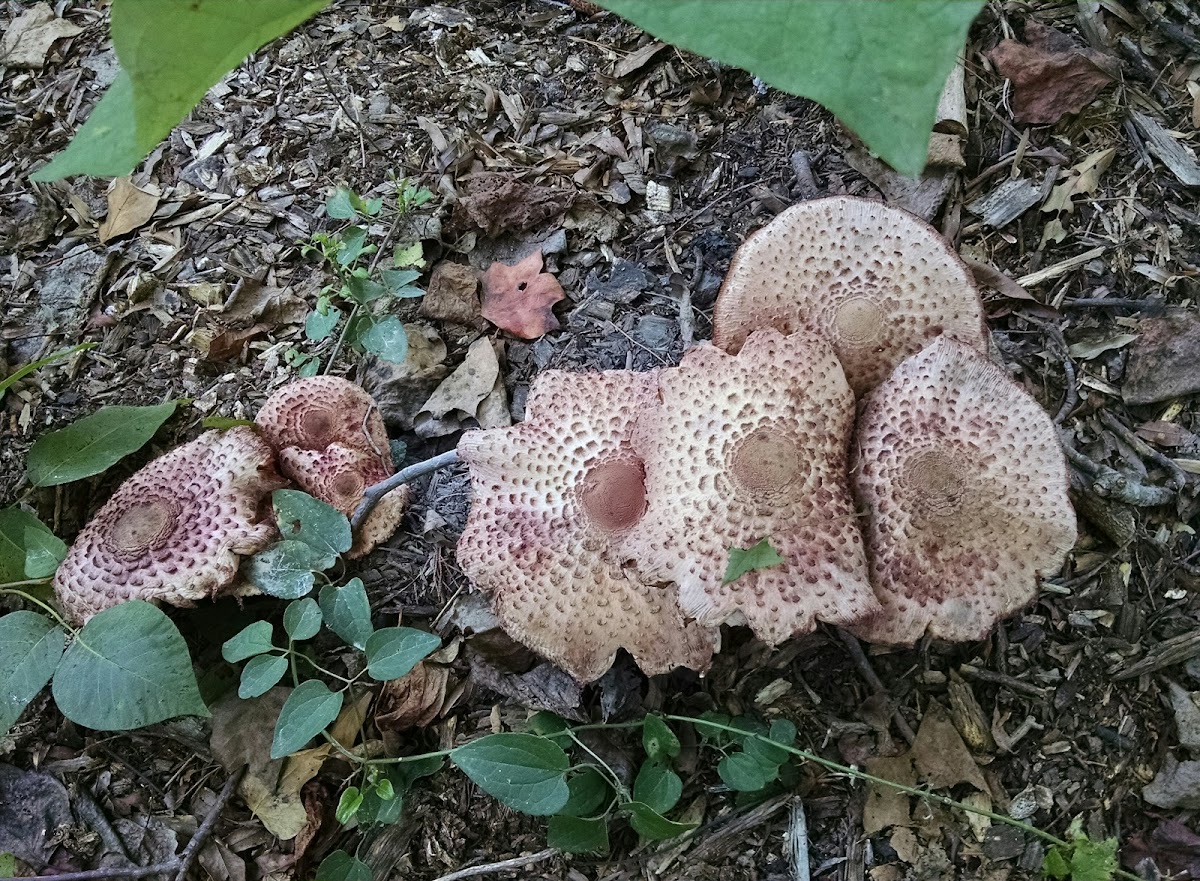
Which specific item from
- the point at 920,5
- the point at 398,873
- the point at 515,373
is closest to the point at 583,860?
the point at 398,873

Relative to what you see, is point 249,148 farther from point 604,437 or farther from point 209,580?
point 604,437

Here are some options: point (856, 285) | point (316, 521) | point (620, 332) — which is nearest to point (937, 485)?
point (856, 285)

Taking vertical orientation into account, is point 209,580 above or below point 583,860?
above

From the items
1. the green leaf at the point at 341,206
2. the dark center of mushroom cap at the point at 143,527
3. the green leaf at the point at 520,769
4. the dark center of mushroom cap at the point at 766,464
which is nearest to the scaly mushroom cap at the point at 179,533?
the dark center of mushroom cap at the point at 143,527

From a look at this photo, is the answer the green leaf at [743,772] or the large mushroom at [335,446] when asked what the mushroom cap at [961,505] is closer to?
the green leaf at [743,772]

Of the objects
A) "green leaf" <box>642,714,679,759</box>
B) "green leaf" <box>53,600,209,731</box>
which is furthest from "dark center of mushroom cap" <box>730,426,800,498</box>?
"green leaf" <box>53,600,209,731</box>

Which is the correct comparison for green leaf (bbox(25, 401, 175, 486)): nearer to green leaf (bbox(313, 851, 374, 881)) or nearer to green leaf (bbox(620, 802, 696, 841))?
green leaf (bbox(313, 851, 374, 881))
